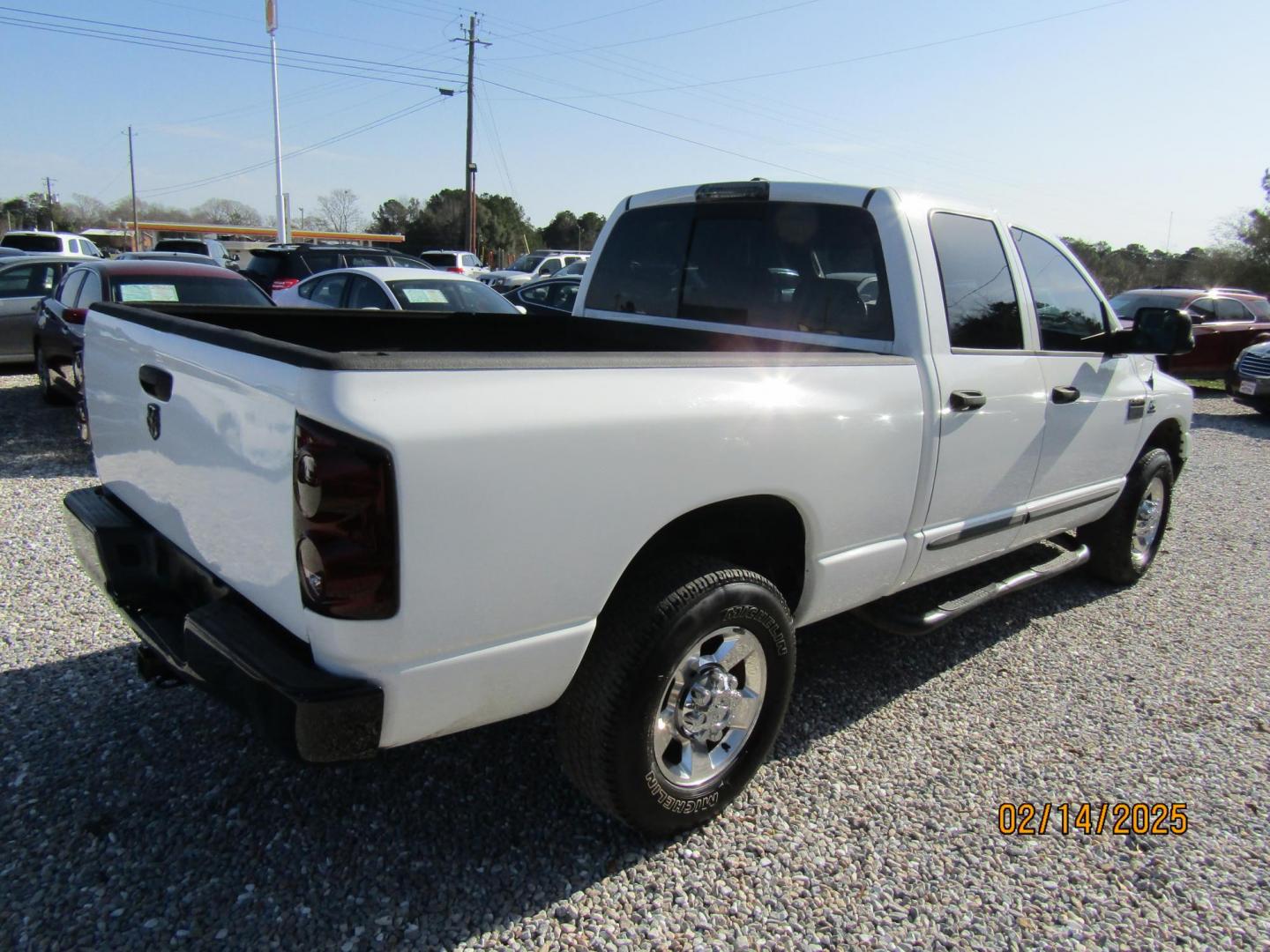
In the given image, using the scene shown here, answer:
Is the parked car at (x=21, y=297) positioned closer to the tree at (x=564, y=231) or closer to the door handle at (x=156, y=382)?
the door handle at (x=156, y=382)

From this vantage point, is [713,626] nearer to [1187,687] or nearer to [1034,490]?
[1034,490]

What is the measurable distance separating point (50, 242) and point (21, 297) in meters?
14.4

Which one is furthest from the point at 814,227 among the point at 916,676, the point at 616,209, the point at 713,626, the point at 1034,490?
the point at 916,676

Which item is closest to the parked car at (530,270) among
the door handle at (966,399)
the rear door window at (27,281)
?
the rear door window at (27,281)

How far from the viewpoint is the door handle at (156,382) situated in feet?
7.70

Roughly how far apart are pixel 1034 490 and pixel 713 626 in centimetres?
202

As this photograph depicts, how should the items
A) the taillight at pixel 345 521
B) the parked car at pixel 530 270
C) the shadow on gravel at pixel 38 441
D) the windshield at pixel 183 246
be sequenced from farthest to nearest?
the windshield at pixel 183 246 < the parked car at pixel 530 270 < the shadow on gravel at pixel 38 441 < the taillight at pixel 345 521

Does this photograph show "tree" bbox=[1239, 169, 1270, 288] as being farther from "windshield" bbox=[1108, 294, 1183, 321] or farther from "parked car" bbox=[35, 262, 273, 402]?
"parked car" bbox=[35, 262, 273, 402]

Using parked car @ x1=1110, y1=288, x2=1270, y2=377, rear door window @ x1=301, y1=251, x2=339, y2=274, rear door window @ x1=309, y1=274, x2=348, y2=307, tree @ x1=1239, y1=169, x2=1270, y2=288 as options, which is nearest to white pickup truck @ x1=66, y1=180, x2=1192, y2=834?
rear door window @ x1=309, y1=274, x2=348, y2=307

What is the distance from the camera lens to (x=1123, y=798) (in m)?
2.99

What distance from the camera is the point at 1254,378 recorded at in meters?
12.5

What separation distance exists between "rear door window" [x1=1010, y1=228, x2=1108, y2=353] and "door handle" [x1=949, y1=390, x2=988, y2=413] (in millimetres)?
792

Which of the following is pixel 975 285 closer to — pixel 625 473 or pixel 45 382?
pixel 625 473

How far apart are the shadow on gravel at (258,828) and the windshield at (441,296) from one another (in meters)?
6.11
